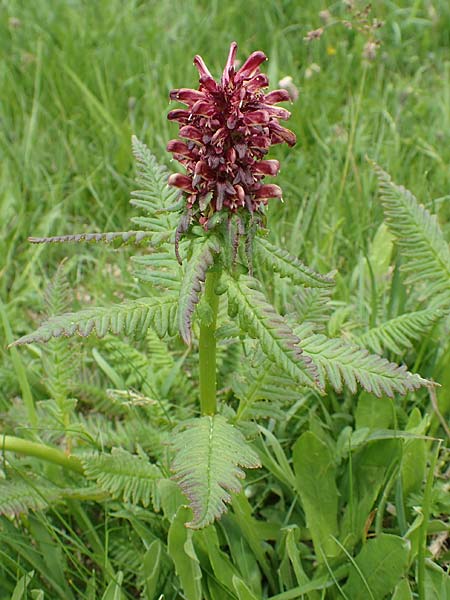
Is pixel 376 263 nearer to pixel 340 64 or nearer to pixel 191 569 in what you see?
pixel 191 569

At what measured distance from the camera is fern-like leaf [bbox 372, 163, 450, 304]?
6.62ft

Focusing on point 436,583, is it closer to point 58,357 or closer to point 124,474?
point 124,474

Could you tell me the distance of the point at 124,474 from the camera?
179 cm

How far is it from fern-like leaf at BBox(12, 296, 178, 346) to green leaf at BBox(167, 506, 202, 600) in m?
0.42

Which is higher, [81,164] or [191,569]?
[81,164]

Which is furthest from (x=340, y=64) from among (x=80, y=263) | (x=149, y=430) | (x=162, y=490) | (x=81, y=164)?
(x=162, y=490)

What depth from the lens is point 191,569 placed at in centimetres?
163

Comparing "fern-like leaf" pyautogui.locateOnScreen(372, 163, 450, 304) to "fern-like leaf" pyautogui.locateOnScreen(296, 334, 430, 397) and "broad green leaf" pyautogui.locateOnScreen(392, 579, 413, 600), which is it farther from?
"broad green leaf" pyautogui.locateOnScreen(392, 579, 413, 600)

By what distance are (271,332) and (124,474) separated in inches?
23.9

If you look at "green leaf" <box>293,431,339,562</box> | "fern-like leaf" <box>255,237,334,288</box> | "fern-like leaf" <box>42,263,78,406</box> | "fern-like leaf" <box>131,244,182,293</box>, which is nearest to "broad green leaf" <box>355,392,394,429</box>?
"green leaf" <box>293,431,339,562</box>

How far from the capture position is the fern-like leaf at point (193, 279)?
Answer: 134cm

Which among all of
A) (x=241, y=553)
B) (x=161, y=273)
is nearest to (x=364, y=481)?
(x=241, y=553)

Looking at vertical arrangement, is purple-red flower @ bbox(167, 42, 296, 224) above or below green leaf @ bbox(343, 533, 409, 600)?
above

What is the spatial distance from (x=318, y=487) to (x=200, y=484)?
0.50m
